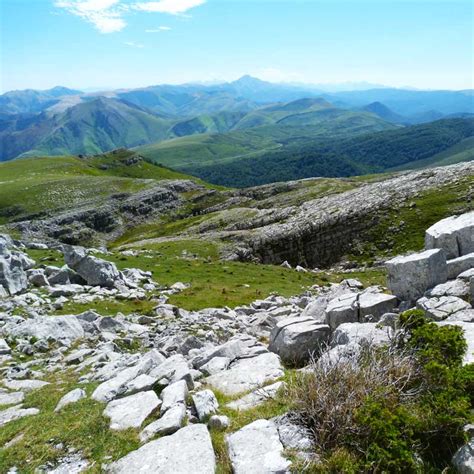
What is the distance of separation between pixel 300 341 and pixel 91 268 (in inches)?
1007

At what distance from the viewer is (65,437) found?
1042 cm

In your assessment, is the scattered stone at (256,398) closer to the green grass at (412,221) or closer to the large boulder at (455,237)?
the large boulder at (455,237)

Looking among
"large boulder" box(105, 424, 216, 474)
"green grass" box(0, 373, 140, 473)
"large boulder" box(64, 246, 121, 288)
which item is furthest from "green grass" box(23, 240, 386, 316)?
"large boulder" box(105, 424, 216, 474)

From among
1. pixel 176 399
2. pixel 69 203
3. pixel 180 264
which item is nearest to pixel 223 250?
pixel 180 264

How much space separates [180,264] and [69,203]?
369 ft

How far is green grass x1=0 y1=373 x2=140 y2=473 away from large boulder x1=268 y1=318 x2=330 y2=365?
6.54 meters

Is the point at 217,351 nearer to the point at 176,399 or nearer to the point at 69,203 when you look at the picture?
the point at 176,399

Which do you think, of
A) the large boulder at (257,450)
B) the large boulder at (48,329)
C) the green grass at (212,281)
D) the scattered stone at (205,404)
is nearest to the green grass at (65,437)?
the scattered stone at (205,404)

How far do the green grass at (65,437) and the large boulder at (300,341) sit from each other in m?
6.54

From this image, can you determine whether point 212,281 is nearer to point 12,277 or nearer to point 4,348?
point 12,277

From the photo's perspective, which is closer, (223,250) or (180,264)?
(180,264)

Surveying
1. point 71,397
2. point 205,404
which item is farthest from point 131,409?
point 71,397

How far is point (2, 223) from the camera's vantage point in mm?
136750

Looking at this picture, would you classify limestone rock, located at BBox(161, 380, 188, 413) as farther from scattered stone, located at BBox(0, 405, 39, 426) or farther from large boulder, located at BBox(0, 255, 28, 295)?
large boulder, located at BBox(0, 255, 28, 295)
